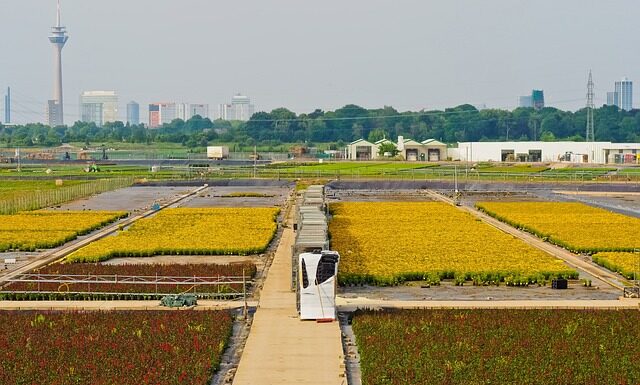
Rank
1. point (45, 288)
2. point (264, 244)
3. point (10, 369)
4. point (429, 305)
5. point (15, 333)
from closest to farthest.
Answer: point (10, 369) → point (15, 333) → point (429, 305) → point (45, 288) → point (264, 244)

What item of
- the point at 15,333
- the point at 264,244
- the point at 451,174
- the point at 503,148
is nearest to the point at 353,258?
the point at 264,244

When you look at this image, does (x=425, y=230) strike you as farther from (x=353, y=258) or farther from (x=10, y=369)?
(x=10, y=369)

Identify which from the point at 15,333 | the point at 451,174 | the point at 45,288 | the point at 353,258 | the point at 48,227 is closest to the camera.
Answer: the point at 15,333

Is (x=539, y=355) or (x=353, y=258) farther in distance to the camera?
(x=353, y=258)

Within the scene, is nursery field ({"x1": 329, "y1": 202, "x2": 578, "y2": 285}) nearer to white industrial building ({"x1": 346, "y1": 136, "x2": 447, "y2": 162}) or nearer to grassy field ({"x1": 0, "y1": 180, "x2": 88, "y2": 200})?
grassy field ({"x1": 0, "y1": 180, "x2": 88, "y2": 200})

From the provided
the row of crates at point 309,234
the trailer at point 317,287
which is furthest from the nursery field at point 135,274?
the trailer at point 317,287

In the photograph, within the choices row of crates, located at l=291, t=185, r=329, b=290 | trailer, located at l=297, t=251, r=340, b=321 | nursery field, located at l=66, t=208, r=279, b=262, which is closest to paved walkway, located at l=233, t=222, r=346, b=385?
trailer, located at l=297, t=251, r=340, b=321
